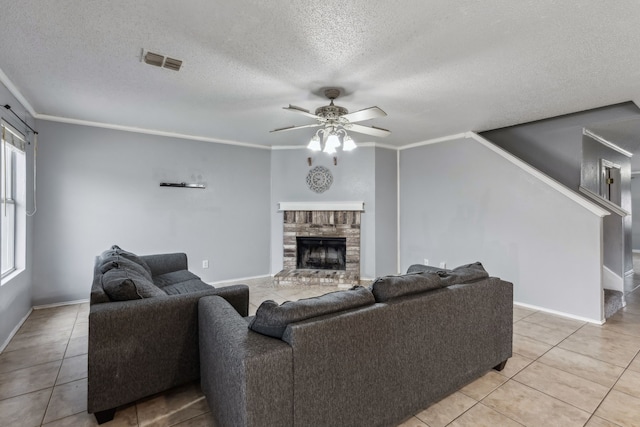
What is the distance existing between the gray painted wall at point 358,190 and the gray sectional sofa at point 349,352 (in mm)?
2991

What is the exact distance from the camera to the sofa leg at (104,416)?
1.79 m

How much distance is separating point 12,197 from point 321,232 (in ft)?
12.9

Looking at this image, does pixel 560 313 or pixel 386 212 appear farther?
pixel 386 212

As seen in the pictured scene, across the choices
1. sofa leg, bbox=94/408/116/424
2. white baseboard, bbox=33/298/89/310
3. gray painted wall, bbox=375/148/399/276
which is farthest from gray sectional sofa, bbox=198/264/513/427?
white baseboard, bbox=33/298/89/310

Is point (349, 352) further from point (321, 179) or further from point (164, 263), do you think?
point (321, 179)

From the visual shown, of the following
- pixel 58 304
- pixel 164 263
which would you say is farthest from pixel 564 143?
pixel 58 304

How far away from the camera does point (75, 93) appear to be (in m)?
3.05

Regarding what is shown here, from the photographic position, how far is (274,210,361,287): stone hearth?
16.7 feet

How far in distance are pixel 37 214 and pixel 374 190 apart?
4682 mm

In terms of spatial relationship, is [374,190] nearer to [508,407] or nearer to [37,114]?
[508,407]

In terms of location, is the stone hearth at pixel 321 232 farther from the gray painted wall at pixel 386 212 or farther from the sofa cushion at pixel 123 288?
the sofa cushion at pixel 123 288

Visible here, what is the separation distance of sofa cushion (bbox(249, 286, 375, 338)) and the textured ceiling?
5.51 feet

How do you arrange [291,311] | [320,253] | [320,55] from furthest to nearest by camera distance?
1. [320,253]
2. [320,55]
3. [291,311]

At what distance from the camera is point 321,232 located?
5242 millimetres
